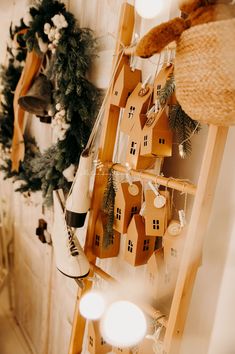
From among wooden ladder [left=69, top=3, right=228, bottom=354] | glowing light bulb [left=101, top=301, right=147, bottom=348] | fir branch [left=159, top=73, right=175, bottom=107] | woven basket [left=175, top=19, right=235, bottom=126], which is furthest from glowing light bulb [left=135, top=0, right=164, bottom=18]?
glowing light bulb [left=101, top=301, right=147, bottom=348]

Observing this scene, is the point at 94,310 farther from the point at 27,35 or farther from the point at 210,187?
the point at 27,35

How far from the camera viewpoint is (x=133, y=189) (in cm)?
89

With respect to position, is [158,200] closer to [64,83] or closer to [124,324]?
[124,324]

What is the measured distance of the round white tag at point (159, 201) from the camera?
785mm

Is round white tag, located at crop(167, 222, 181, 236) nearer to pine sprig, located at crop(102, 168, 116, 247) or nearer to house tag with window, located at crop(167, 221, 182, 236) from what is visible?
house tag with window, located at crop(167, 221, 182, 236)

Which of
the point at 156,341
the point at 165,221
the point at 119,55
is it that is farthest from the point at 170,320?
the point at 119,55

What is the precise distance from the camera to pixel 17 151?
162cm

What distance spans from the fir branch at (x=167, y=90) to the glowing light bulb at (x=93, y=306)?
0.67m

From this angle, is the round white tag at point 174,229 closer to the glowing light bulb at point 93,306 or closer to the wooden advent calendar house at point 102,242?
the wooden advent calendar house at point 102,242

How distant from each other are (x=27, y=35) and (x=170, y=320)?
1245 mm

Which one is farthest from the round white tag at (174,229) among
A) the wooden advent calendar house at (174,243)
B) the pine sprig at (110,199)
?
the pine sprig at (110,199)

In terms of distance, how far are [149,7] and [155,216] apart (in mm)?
618

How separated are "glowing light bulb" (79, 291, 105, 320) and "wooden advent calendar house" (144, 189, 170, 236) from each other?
0.33 m

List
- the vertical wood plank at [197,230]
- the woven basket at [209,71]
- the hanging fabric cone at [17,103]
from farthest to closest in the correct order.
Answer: the hanging fabric cone at [17,103] < the vertical wood plank at [197,230] < the woven basket at [209,71]
